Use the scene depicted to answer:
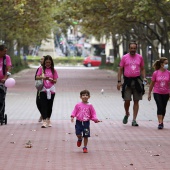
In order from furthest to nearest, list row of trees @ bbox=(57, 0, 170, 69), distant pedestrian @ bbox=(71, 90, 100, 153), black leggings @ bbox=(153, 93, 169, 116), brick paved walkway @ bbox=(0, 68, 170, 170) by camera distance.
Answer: row of trees @ bbox=(57, 0, 170, 69), black leggings @ bbox=(153, 93, 169, 116), distant pedestrian @ bbox=(71, 90, 100, 153), brick paved walkway @ bbox=(0, 68, 170, 170)

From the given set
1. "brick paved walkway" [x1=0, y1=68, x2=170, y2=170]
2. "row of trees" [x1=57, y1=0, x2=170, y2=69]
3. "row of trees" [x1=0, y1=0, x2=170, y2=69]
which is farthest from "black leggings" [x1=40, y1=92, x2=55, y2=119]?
"row of trees" [x1=0, y1=0, x2=170, y2=69]

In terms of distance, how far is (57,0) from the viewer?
43594 mm

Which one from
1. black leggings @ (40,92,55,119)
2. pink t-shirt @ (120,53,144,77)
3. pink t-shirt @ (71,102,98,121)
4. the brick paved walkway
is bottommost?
the brick paved walkway

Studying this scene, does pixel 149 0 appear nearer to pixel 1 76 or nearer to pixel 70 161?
pixel 1 76

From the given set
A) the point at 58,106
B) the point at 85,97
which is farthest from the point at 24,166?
the point at 58,106

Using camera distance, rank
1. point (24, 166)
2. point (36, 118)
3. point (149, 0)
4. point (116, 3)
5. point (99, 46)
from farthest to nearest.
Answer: point (99, 46)
point (116, 3)
point (149, 0)
point (36, 118)
point (24, 166)

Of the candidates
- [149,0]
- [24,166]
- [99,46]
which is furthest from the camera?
[99,46]

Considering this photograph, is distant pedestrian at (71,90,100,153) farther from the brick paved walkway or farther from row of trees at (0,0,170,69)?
row of trees at (0,0,170,69)

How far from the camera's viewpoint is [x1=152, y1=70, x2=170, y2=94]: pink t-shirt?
1633cm

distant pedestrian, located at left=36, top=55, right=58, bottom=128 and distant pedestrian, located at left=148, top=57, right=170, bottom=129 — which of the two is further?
distant pedestrian, located at left=36, top=55, right=58, bottom=128

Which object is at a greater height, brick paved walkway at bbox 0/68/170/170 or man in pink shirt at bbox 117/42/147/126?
man in pink shirt at bbox 117/42/147/126

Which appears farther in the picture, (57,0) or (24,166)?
(57,0)

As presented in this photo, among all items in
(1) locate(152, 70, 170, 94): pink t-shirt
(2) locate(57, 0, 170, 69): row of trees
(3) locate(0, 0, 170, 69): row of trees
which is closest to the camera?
(1) locate(152, 70, 170, 94): pink t-shirt

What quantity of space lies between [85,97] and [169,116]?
24.9 feet
